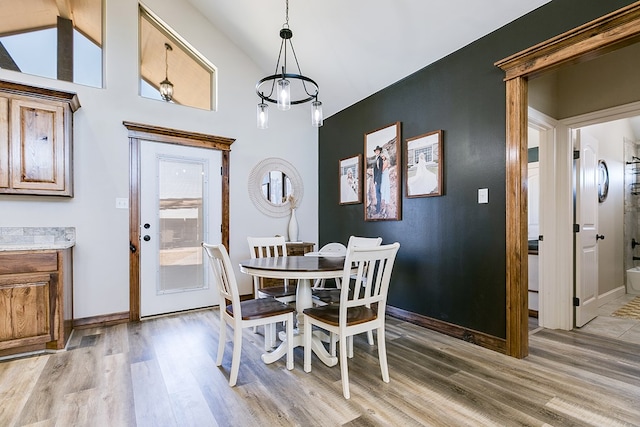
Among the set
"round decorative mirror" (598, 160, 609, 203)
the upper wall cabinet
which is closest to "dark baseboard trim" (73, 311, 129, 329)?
the upper wall cabinet

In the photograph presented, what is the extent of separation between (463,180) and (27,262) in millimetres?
3680

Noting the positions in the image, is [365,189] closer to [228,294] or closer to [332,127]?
[332,127]

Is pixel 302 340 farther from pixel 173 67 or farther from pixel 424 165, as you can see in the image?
pixel 173 67

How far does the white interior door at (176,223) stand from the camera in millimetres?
3537

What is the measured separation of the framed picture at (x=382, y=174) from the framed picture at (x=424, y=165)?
0.17 metres

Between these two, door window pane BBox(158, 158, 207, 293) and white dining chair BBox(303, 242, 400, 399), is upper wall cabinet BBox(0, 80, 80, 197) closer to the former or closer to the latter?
door window pane BBox(158, 158, 207, 293)

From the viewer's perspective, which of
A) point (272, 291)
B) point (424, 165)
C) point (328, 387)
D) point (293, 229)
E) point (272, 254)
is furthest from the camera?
point (293, 229)

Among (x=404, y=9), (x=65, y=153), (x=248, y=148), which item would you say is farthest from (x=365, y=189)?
(x=65, y=153)

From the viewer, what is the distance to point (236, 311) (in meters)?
2.12

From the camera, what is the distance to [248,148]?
426 cm

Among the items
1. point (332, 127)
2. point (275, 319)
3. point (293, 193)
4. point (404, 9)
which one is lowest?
point (275, 319)

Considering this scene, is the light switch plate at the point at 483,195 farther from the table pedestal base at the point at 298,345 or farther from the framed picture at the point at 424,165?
the table pedestal base at the point at 298,345

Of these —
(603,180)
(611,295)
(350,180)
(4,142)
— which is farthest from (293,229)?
(611,295)

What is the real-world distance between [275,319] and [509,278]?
5.94ft
